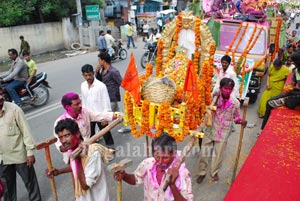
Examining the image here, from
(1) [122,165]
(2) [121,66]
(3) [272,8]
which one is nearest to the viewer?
(1) [122,165]

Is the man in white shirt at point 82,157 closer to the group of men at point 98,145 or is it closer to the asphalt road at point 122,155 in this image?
the group of men at point 98,145

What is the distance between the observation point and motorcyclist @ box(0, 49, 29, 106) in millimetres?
6461

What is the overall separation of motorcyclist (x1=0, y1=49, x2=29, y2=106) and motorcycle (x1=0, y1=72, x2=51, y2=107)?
0.12 metres

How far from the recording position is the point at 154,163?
2.37 m

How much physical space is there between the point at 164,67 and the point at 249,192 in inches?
103

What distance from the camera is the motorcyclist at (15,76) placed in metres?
6.46

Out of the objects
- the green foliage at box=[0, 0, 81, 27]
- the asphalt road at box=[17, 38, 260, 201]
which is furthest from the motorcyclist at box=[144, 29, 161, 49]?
the green foliage at box=[0, 0, 81, 27]

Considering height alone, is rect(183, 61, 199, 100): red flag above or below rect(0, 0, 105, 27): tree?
below

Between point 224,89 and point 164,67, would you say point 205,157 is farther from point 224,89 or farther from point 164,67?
point 164,67

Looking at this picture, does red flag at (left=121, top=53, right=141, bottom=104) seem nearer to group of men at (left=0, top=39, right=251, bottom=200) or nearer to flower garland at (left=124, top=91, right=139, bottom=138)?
flower garland at (left=124, top=91, right=139, bottom=138)

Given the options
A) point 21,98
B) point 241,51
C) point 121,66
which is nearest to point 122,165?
point 21,98

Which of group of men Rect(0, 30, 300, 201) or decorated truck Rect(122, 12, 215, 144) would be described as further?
decorated truck Rect(122, 12, 215, 144)

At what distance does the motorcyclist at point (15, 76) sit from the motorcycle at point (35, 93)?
12 cm

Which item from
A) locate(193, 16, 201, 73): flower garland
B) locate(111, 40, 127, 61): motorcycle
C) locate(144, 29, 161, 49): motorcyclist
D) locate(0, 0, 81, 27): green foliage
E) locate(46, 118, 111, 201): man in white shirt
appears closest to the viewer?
locate(46, 118, 111, 201): man in white shirt
